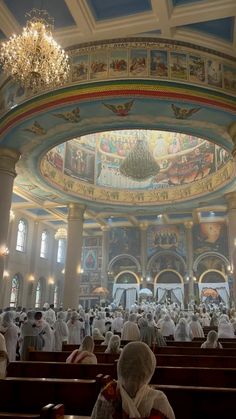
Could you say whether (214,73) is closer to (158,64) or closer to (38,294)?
(158,64)

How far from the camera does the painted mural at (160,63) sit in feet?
31.1

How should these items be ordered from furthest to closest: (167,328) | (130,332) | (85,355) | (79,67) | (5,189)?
(167,328) → (5,189) → (79,67) → (130,332) → (85,355)

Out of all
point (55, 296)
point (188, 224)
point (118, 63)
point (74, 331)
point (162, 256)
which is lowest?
point (74, 331)

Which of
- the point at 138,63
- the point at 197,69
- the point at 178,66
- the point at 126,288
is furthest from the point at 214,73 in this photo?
→ the point at 126,288

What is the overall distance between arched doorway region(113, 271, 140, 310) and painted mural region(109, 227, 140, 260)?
5.28ft

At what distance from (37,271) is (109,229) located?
6.29m

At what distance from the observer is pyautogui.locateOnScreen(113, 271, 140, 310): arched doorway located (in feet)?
88.6

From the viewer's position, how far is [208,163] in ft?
62.3

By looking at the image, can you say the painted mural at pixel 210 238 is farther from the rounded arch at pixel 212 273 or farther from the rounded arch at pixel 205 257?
the rounded arch at pixel 212 273

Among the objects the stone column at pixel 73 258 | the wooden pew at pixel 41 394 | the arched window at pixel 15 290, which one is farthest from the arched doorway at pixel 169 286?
the wooden pew at pixel 41 394

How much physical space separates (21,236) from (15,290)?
3.68m

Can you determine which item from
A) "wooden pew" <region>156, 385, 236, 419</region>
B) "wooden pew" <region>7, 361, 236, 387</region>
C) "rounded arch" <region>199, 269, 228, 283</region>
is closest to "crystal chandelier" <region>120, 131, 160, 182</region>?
"rounded arch" <region>199, 269, 228, 283</region>

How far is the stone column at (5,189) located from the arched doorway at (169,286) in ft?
55.8

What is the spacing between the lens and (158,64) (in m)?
9.58
